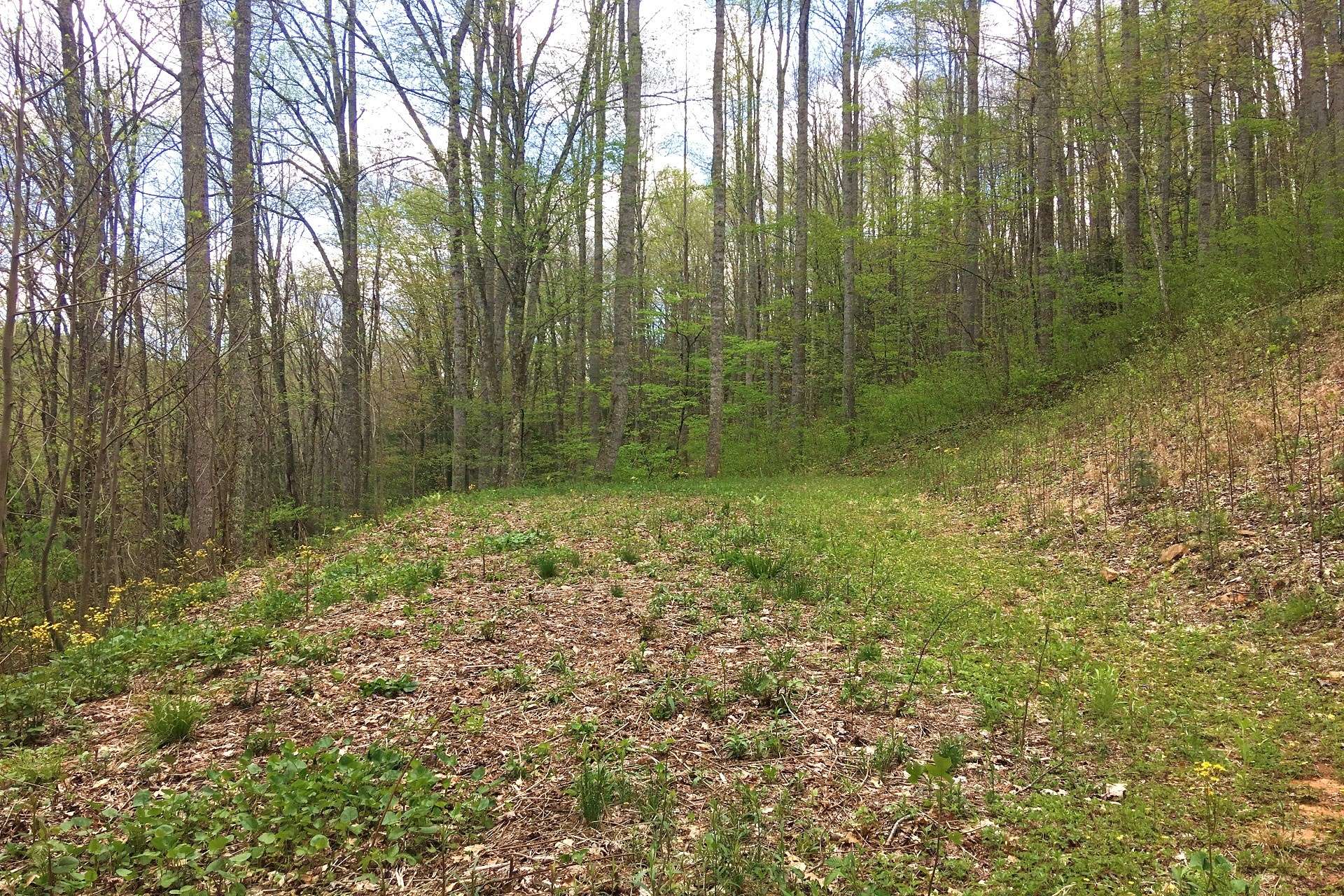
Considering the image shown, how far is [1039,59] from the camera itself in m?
14.2

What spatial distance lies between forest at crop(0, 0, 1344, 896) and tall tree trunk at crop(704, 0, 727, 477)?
111 millimetres

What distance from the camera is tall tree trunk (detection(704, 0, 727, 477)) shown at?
14445 millimetres

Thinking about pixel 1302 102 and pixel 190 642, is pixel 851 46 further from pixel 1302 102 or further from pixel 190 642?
pixel 190 642

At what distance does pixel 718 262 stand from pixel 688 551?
29.6 feet

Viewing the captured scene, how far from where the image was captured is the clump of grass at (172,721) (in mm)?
3490

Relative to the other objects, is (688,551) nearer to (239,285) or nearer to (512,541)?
(512,541)

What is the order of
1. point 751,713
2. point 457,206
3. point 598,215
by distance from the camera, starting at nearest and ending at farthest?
point 751,713 → point 457,206 → point 598,215

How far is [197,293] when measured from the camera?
832 cm

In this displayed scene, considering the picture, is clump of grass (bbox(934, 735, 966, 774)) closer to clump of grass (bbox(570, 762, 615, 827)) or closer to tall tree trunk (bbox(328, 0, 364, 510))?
clump of grass (bbox(570, 762, 615, 827))

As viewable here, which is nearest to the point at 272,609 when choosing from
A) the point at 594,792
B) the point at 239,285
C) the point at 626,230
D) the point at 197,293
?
the point at 594,792

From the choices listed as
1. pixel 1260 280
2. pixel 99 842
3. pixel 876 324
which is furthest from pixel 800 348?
pixel 99 842

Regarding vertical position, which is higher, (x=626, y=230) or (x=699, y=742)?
(x=626, y=230)

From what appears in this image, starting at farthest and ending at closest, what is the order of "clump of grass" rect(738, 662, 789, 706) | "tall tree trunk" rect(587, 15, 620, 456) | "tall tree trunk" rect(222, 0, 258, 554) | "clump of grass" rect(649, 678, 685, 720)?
"tall tree trunk" rect(587, 15, 620, 456)
"tall tree trunk" rect(222, 0, 258, 554)
"clump of grass" rect(738, 662, 789, 706)
"clump of grass" rect(649, 678, 685, 720)

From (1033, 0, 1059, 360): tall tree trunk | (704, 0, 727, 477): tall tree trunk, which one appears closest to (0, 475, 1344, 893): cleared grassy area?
(704, 0, 727, 477): tall tree trunk
